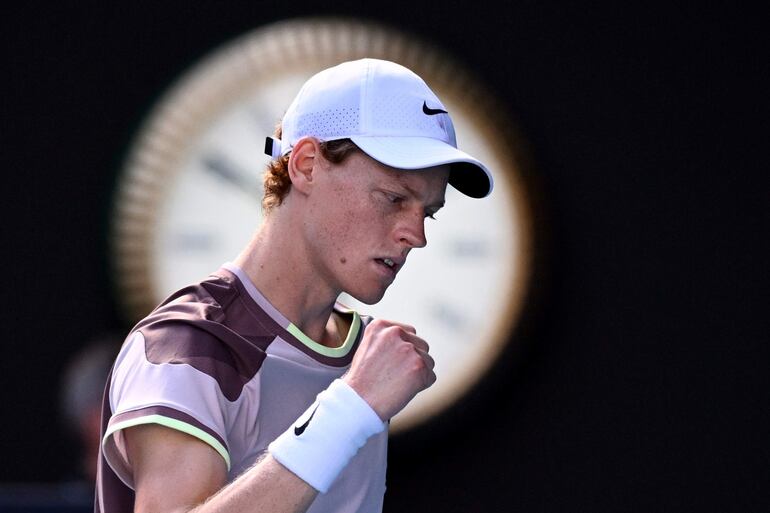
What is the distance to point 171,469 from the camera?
105 cm

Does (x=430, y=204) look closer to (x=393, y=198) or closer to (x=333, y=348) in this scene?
(x=393, y=198)

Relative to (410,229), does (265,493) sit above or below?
below

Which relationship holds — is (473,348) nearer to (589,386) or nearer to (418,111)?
(589,386)

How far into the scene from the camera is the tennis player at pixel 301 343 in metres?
1.07

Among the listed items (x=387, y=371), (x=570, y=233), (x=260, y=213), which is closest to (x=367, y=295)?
(x=387, y=371)

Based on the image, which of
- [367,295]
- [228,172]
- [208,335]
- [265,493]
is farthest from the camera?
[228,172]

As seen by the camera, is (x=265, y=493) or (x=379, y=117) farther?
(x=379, y=117)

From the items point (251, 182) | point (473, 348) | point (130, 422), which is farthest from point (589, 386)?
point (130, 422)

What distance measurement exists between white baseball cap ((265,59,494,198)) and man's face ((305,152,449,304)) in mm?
32

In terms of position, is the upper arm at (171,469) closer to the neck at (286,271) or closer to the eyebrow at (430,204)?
the neck at (286,271)

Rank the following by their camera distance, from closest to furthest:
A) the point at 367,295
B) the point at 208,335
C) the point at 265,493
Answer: the point at 265,493, the point at 208,335, the point at 367,295

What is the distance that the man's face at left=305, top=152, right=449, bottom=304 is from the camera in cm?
125

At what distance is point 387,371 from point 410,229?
179mm

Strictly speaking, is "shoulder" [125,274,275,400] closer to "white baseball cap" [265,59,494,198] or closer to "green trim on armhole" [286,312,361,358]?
"green trim on armhole" [286,312,361,358]
